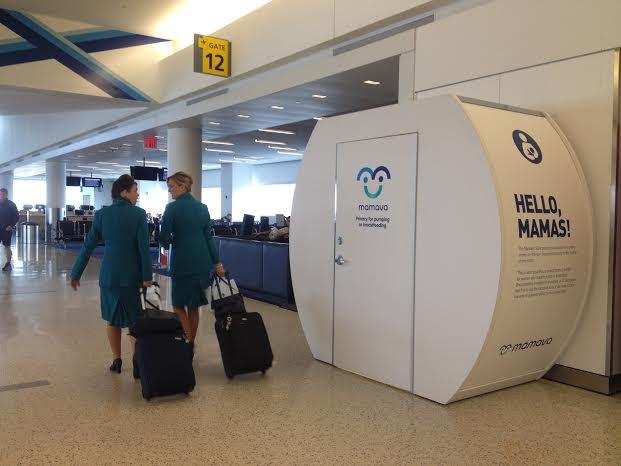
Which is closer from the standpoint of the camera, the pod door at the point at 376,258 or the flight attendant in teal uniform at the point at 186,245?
the pod door at the point at 376,258

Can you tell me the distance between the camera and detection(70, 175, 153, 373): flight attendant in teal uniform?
4.82 meters

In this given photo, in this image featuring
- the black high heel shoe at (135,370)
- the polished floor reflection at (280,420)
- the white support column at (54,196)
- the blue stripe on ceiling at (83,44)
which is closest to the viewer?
the polished floor reflection at (280,420)

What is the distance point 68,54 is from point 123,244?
7.19 m

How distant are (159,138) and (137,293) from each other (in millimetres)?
11252

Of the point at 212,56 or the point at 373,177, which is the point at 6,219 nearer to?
the point at 212,56

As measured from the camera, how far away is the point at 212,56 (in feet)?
31.0

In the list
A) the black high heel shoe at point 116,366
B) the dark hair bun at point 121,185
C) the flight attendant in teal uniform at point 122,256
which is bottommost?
the black high heel shoe at point 116,366

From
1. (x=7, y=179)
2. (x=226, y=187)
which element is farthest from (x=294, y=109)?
(x=7, y=179)

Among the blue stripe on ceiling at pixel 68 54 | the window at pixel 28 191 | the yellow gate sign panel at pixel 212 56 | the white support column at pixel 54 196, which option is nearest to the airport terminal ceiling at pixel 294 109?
the yellow gate sign panel at pixel 212 56

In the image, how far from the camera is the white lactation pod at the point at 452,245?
160 inches

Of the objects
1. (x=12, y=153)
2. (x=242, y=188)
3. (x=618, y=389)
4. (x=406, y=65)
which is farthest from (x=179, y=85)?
(x=242, y=188)

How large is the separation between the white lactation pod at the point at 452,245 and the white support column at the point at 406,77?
1.39 meters

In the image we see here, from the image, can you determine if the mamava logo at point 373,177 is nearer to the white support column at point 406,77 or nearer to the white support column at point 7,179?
the white support column at point 406,77

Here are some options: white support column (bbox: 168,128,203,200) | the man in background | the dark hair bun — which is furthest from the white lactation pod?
the man in background
